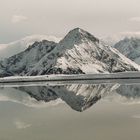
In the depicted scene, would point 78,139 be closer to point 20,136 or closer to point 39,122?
point 20,136

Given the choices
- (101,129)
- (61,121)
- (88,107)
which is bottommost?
(88,107)

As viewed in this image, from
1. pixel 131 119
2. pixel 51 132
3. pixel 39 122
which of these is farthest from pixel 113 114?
pixel 51 132

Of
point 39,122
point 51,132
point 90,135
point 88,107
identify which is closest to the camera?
point 90,135

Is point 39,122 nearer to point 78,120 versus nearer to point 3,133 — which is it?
point 78,120

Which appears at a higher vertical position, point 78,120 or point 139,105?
point 78,120

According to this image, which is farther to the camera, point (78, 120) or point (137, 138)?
point (78, 120)

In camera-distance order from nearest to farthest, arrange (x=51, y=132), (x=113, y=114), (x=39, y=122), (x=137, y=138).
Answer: (x=137, y=138), (x=51, y=132), (x=39, y=122), (x=113, y=114)

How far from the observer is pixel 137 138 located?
28812mm

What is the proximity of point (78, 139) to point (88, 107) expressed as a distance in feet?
86.3

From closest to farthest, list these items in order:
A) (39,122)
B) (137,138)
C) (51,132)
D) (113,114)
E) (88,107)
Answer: (137,138) < (51,132) < (39,122) < (113,114) < (88,107)

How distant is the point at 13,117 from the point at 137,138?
70.3 ft

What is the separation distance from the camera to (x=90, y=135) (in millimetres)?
31469

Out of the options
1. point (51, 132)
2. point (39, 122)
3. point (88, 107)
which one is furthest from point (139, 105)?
point (51, 132)

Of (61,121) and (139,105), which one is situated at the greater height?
(61,121)
